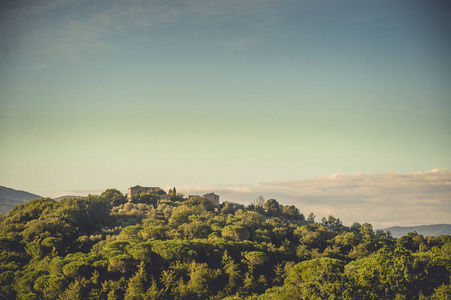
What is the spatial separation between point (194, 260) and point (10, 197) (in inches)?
6128

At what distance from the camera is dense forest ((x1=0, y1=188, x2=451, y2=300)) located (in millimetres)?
39156

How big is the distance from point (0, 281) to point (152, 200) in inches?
1934

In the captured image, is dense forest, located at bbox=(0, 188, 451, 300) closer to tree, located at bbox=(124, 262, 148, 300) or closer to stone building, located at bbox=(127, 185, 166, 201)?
tree, located at bbox=(124, 262, 148, 300)

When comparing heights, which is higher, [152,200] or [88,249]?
[152,200]

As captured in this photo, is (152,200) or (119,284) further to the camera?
(152,200)

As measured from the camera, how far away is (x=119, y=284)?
46719 mm

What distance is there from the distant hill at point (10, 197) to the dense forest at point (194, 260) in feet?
325

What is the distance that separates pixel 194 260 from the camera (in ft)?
170

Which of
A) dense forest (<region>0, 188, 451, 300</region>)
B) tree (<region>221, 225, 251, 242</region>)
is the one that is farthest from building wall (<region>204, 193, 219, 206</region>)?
tree (<region>221, 225, 251, 242</region>)

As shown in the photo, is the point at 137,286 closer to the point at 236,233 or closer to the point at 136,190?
the point at 236,233

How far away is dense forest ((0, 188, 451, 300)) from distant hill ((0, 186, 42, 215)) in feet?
325

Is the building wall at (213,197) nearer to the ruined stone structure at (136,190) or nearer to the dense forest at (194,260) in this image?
the ruined stone structure at (136,190)

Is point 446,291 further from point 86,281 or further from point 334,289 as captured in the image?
point 86,281

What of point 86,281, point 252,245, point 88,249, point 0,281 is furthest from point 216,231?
point 0,281
